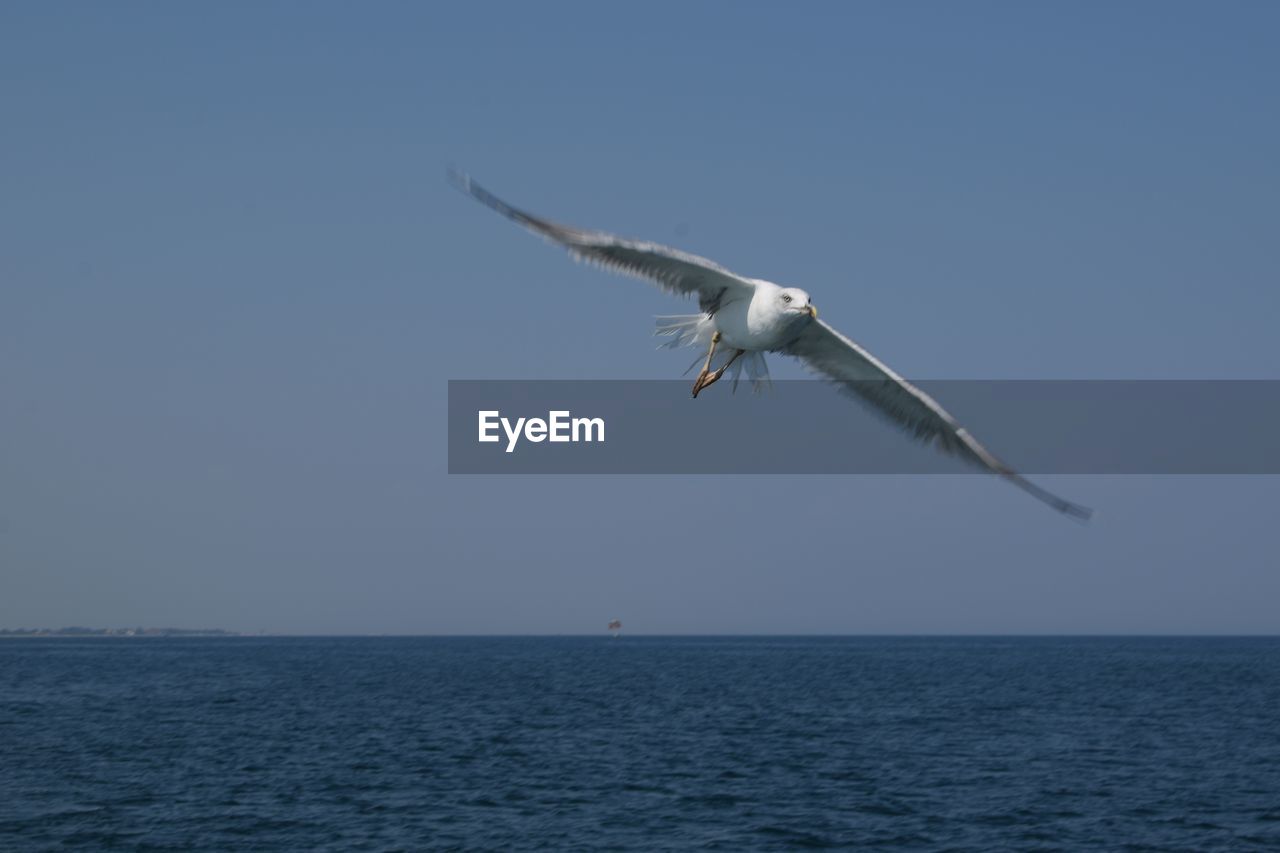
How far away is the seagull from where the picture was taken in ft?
46.9

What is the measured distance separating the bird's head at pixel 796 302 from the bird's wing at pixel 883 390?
98 centimetres

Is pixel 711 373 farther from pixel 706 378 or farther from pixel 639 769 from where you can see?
pixel 639 769

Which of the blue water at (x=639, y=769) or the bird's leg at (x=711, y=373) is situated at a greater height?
the bird's leg at (x=711, y=373)

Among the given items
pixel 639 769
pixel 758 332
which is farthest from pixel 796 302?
pixel 639 769

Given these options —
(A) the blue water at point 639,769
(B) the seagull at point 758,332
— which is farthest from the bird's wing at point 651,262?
(A) the blue water at point 639,769

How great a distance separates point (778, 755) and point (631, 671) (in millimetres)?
88957

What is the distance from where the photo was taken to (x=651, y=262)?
14.8 m

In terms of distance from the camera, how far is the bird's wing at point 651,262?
14.2m

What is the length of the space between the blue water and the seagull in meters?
23.5

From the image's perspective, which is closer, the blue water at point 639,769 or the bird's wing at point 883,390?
the bird's wing at point 883,390

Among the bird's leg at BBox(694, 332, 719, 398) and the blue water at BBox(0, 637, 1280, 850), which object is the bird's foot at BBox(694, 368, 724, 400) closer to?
the bird's leg at BBox(694, 332, 719, 398)

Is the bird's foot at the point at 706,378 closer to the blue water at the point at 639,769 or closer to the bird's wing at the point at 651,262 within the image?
the bird's wing at the point at 651,262

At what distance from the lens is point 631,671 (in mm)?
145375

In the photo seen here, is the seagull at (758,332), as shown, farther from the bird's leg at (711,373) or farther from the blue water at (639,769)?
the blue water at (639,769)
